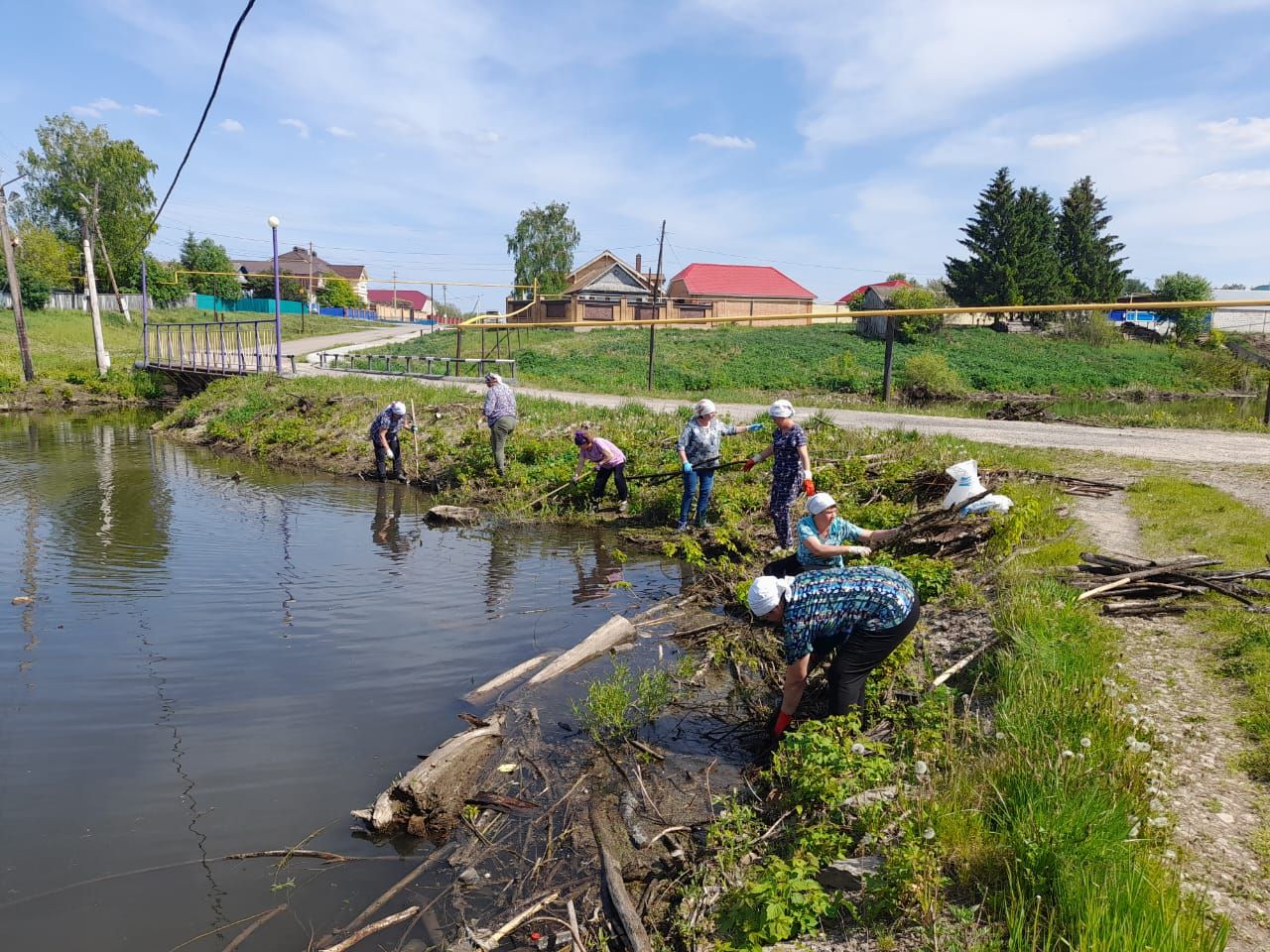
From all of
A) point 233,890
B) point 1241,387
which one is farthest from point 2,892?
point 1241,387

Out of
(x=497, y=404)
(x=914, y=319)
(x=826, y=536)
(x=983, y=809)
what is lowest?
(x=983, y=809)

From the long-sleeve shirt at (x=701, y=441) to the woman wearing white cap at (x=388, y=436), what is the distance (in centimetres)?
778

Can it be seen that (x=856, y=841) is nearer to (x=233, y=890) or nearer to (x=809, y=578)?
(x=809, y=578)

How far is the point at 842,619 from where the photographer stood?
5.45 m

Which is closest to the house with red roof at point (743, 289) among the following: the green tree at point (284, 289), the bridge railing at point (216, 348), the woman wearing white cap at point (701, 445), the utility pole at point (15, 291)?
the green tree at point (284, 289)

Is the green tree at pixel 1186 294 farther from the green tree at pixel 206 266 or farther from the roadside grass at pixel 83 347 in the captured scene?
the green tree at pixel 206 266

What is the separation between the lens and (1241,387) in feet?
144

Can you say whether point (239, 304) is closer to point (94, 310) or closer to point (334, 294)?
point (334, 294)

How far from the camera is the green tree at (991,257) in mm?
54938

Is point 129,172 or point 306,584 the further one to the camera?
point 129,172

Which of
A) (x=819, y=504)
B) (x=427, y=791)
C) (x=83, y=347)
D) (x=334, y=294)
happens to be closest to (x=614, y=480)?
(x=819, y=504)

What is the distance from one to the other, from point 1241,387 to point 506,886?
5173 centimetres

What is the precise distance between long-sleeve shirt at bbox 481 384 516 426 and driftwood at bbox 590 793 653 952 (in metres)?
11.4

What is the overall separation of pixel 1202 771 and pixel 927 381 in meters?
33.2
